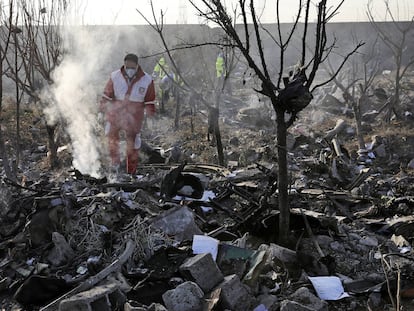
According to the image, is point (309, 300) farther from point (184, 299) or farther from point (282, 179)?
point (282, 179)

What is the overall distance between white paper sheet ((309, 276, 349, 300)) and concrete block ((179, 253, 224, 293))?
70 centimetres

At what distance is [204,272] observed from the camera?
2.77m

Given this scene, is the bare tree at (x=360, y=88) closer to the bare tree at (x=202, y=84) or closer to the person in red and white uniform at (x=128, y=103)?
the bare tree at (x=202, y=84)

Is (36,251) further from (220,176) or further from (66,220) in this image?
(220,176)

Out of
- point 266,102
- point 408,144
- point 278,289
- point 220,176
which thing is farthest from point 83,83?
point 266,102

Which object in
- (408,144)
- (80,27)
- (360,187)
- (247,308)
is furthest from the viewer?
(408,144)

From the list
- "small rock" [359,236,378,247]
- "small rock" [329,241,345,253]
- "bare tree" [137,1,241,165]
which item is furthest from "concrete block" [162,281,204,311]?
"bare tree" [137,1,241,165]

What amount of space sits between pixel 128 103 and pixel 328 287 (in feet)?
11.7

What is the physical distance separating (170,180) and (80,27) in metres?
4.58

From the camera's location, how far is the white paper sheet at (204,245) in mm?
3178

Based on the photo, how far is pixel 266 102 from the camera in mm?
13070

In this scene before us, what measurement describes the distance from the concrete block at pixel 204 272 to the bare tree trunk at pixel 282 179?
84 cm

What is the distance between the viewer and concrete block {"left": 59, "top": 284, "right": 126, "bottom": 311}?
2.41 meters

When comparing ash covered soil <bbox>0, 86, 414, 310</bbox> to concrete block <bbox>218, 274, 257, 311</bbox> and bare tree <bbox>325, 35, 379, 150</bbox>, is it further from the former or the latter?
bare tree <bbox>325, 35, 379, 150</bbox>
